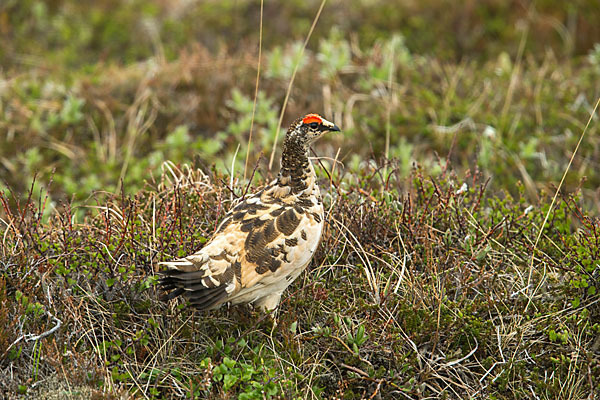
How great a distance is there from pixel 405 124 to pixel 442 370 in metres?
4.11

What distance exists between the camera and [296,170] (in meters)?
4.24

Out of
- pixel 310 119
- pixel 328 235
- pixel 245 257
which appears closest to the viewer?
pixel 245 257

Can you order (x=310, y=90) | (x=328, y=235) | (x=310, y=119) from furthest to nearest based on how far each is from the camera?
(x=310, y=90) < (x=328, y=235) < (x=310, y=119)

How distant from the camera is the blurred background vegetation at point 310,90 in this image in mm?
7180

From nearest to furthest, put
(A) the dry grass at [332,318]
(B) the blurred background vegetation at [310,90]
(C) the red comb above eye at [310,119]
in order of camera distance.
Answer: (A) the dry grass at [332,318], (C) the red comb above eye at [310,119], (B) the blurred background vegetation at [310,90]

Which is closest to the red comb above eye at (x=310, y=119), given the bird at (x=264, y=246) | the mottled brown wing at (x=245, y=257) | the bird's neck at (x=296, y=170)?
the bird at (x=264, y=246)

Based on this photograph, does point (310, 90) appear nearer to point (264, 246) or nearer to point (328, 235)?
point (328, 235)

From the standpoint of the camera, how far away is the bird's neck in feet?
13.9

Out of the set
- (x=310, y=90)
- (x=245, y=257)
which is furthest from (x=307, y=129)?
(x=310, y=90)

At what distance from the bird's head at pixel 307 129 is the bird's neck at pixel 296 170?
33mm

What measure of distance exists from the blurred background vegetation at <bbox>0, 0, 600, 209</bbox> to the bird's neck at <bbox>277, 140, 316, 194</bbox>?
204 centimetres

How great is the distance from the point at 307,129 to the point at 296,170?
0.89 ft

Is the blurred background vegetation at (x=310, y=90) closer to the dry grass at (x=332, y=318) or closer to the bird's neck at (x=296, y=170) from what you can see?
the dry grass at (x=332, y=318)

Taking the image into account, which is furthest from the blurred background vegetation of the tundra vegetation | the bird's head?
the bird's head
